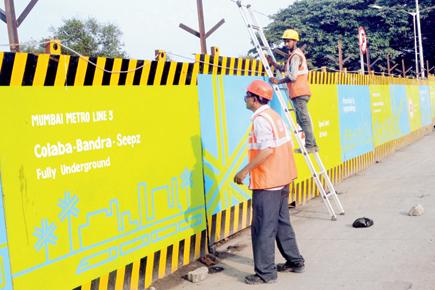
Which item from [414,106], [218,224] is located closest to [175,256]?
[218,224]

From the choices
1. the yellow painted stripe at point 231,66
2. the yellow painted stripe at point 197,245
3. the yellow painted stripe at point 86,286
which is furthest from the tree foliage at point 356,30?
the yellow painted stripe at point 86,286

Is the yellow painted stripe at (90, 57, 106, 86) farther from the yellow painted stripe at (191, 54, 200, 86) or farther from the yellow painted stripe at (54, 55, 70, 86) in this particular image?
the yellow painted stripe at (191, 54, 200, 86)

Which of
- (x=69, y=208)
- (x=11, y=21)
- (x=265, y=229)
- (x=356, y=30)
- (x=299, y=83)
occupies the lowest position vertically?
(x=265, y=229)

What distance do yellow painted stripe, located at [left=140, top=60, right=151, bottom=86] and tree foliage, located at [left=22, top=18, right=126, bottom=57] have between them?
107 ft

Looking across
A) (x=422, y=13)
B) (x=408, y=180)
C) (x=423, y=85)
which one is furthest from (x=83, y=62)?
(x=422, y=13)

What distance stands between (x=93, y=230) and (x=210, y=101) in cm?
262

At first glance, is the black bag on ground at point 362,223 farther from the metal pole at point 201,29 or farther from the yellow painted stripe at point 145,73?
the yellow painted stripe at point 145,73

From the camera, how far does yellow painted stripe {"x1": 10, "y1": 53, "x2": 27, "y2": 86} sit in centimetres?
436

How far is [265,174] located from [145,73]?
60.7 inches

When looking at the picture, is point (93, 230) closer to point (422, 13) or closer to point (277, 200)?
point (277, 200)

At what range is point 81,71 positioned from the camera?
511 cm

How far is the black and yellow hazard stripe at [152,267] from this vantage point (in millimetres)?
5281

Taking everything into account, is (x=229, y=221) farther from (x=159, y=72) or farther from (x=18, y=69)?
(x=18, y=69)

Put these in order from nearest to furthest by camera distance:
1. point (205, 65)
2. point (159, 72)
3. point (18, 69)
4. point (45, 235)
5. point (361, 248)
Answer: point (18, 69)
point (45, 235)
point (159, 72)
point (361, 248)
point (205, 65)
